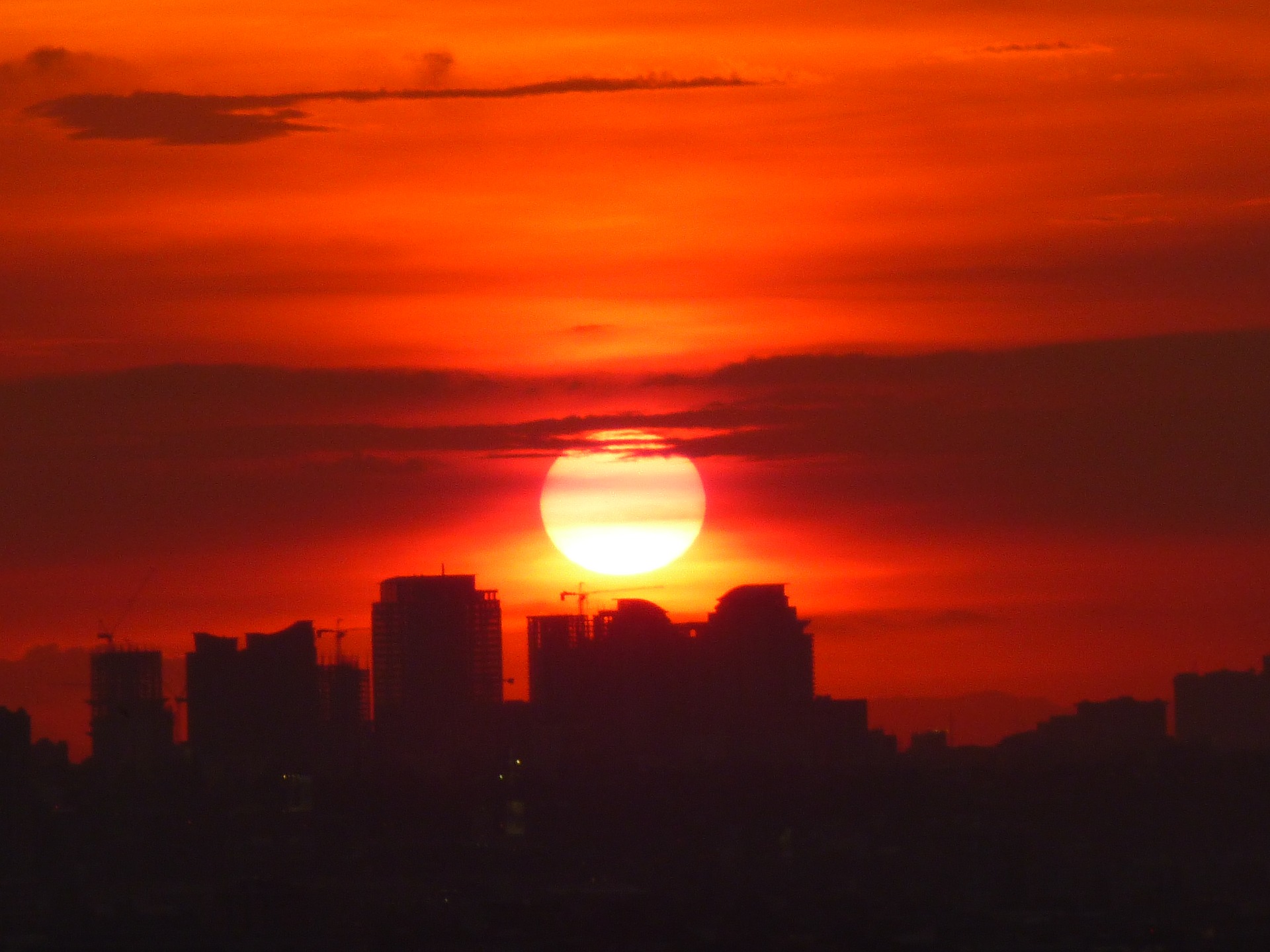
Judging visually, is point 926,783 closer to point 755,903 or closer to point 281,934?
point 755,903

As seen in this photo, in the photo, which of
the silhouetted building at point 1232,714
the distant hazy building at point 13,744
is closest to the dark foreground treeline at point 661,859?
the distant hazy building at point 13,744

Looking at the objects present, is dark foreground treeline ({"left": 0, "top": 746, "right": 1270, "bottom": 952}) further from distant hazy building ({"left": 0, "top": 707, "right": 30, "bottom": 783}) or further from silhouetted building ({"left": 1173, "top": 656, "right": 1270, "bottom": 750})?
silhouetted building ({"left": 1173, "top": 656, "right": 1270, "bottom": 750})

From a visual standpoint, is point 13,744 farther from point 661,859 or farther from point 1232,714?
point 1232,714

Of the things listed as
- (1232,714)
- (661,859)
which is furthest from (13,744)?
(1232,714)

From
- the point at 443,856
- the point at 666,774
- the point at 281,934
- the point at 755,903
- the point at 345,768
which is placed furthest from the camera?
the point at 345,768

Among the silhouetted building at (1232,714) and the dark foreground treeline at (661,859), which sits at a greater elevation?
the silhouetted building at (1232,714)

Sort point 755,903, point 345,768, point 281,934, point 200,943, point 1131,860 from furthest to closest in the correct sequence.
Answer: point 345,768, point 1131,860, point 755,903, point 281,934, point 200,943

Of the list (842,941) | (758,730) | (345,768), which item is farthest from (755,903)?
(758,730)

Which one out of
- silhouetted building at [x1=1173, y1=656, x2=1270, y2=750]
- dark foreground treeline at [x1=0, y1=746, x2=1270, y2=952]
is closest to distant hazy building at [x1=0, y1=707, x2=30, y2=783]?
dark foreground treeline at [x1=0, y1=746, x2=1270, y2=952]

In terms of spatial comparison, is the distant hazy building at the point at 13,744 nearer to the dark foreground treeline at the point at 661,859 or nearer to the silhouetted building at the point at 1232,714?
the dark foreground treeline at the point at 661,859
